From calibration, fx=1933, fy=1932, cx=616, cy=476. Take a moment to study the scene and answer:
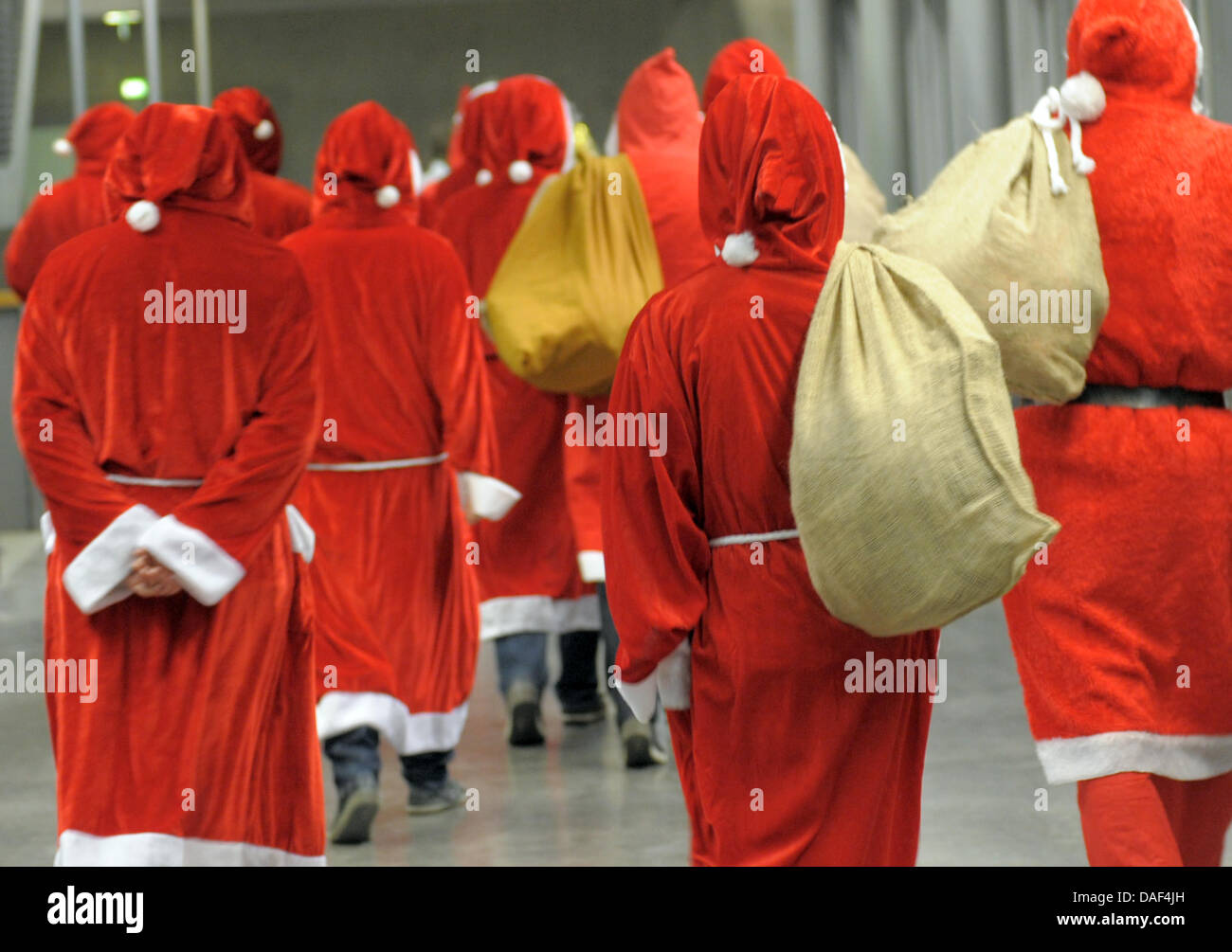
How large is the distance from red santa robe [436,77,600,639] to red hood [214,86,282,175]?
1.11m

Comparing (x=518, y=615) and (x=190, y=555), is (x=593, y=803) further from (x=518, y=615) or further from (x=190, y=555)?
(x=190, y=555)

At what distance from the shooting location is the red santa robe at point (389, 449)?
17.3 feet

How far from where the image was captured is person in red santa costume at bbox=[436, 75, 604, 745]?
623cm

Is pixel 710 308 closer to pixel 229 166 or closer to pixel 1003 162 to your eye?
pixel 1003 162

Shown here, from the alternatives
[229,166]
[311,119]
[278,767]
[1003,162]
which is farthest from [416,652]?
[311,119]

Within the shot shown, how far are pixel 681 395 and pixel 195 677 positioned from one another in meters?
1.28

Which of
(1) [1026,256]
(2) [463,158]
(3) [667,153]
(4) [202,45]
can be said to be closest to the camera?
(1) [1026,256]

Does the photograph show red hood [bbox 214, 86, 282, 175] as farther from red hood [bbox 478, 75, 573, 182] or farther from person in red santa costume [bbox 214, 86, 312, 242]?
red hood [bbox 478, 75, 573, 182]

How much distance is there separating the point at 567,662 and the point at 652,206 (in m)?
1.83

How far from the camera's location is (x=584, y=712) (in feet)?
22.1

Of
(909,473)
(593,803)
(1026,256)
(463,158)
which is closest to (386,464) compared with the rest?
(593,803)

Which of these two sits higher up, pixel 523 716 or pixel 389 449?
pixel 389 449

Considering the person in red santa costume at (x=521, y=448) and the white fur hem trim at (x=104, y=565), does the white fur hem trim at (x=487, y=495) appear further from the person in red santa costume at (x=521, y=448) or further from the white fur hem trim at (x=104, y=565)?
the white fur hem trim at (x=104, y=565)

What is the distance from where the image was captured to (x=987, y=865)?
191 inches
